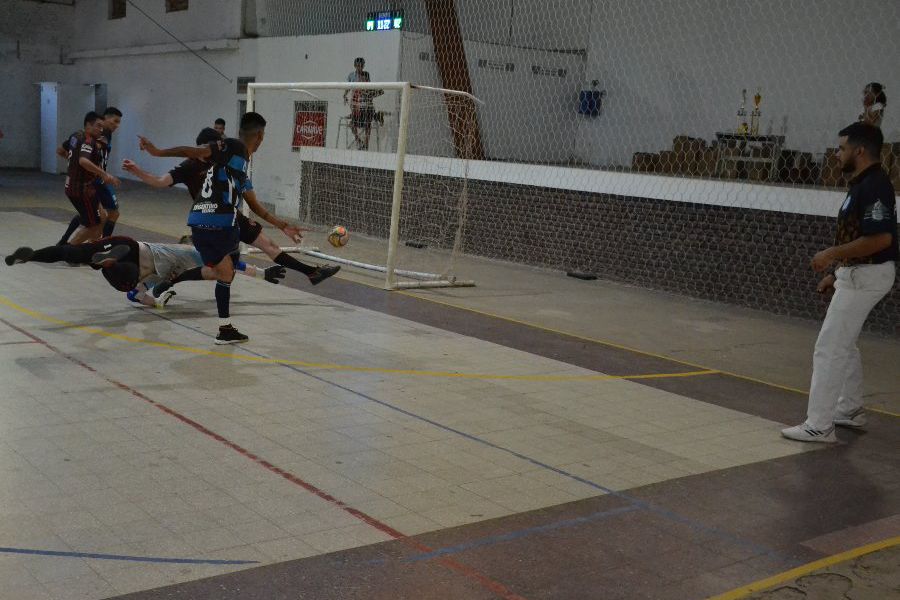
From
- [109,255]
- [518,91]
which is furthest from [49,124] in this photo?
[109,255]

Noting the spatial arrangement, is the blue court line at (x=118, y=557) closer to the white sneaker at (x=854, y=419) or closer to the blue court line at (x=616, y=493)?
the blue court line at (x=616, y=493)

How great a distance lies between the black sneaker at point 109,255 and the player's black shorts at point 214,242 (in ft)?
3.24

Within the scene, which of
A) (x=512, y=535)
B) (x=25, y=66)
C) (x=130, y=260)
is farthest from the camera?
(x=25, y=66)

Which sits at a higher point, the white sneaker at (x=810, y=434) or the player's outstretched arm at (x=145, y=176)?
the player's outstretched arm at (x=145, y=176)

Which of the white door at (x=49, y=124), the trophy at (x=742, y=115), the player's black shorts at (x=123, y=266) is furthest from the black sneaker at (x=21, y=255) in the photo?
the white door at (x=49, y=124)

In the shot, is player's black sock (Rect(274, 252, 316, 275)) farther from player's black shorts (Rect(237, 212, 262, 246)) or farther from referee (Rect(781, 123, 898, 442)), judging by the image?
referee (Rect(781, 123, 898, 442))

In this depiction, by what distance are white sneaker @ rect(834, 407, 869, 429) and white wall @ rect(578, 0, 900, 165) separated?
7.96 meters

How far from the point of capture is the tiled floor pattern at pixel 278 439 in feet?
12.8

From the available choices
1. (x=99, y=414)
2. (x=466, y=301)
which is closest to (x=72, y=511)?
(x=99, y=414)

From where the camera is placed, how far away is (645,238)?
42.3 ft

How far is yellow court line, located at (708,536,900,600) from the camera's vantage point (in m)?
3.74

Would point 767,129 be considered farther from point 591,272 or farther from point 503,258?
point 503,258

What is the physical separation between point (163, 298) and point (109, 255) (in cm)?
83

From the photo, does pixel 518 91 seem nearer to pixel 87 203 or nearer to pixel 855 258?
pixel 87 203
